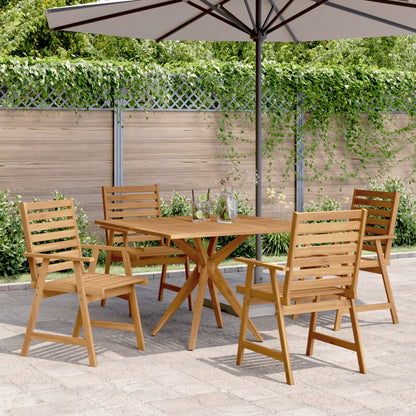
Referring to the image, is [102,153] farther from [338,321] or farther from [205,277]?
[338,321]

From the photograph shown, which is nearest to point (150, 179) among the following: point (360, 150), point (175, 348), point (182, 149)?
point (182, 149)

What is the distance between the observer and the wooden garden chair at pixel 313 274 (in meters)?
4.26

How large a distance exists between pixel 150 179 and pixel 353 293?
176 inches

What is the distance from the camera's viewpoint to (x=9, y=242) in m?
7.37

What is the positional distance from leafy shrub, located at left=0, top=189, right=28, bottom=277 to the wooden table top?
187 cm

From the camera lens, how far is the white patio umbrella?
237 inches

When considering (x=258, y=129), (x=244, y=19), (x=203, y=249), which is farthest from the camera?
(x=244, y=19)

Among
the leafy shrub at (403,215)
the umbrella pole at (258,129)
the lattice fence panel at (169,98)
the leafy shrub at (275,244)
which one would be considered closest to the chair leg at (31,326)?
the umbrella pole at (258,129)

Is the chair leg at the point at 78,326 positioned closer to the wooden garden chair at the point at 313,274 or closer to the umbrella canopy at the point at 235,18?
the wooden garden chair at the point at 313,274

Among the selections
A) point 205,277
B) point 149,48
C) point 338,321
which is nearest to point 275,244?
point 338,321

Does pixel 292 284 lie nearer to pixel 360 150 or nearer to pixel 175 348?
pixel 175 348

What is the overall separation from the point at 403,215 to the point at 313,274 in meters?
5.71

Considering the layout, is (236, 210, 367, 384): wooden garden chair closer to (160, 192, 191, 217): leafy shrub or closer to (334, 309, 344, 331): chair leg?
(334, 309, 344, 331): chair leg

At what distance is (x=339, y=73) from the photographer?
31.8 ft
